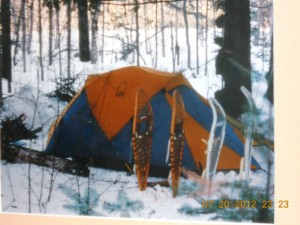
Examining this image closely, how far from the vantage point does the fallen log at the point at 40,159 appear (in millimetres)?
2883

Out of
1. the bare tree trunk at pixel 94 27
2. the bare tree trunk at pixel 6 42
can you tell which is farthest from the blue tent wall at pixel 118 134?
the bare tree trunk at pixel 6 42

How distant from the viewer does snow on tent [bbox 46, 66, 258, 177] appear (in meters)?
2.68

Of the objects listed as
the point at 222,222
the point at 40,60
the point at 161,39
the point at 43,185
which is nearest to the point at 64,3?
the point at 40,60

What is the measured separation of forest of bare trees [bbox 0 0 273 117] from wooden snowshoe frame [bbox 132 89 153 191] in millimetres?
240

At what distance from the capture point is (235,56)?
263 cm

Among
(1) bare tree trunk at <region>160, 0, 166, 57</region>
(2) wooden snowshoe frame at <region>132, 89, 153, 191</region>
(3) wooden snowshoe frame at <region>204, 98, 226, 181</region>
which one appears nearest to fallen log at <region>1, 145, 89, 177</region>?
(2) wooden snowshoe frame at <region>132, 89, 153, 191</region>

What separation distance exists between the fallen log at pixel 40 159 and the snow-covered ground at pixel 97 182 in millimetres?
32

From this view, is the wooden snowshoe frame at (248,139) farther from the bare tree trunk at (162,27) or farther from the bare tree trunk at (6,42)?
the bare tree trunk at (6,42)

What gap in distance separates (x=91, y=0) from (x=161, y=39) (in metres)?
0.53

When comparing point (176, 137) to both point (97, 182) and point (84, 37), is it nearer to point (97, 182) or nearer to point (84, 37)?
point (97, 182)

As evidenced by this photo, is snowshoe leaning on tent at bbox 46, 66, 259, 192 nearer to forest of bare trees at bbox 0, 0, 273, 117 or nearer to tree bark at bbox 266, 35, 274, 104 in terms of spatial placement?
forest of bare trees at bbox 0, 0, 273, 117

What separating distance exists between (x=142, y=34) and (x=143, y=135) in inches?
23.9
